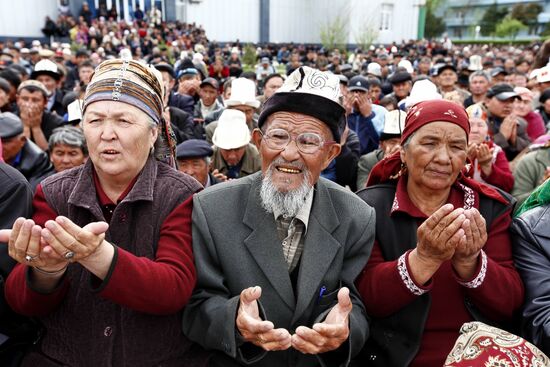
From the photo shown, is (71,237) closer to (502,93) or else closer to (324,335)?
(324,335)

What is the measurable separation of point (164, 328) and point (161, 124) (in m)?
0.86

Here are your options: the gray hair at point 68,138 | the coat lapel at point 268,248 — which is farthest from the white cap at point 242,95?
the coat lapel at point 268,248

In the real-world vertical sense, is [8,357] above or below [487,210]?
below

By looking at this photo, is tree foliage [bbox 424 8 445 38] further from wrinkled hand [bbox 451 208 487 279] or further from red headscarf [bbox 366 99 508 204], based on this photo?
wrinkled hand [bbox 451 208 487 279]

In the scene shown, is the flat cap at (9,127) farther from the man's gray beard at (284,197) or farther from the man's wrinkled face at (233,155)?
the man's gray beard at (284,197)

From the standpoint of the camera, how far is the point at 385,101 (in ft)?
23.2

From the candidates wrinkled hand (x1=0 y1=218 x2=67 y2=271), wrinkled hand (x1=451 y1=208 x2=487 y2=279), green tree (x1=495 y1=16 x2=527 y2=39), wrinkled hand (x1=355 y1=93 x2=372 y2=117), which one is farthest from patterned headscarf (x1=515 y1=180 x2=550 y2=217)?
green tree (x1=495 y1=16 x2=527 y2=39)

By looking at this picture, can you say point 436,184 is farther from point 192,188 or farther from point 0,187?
point 0,187

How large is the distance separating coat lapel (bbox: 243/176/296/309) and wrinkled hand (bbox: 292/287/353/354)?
24 cm

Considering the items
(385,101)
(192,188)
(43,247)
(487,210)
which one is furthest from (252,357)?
(385,101)

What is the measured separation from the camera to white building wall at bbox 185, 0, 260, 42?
32.5 metres

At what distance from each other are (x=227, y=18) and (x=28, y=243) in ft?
112

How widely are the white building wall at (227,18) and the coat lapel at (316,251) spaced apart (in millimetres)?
32351

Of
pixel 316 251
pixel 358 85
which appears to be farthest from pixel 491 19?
pixel 316 251
